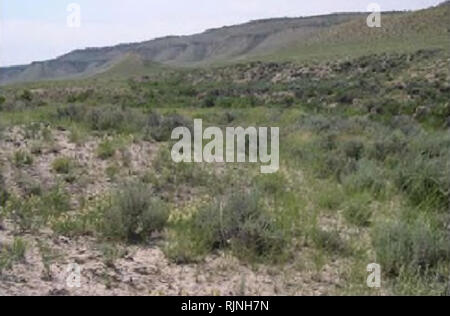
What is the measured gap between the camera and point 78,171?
8492 mm

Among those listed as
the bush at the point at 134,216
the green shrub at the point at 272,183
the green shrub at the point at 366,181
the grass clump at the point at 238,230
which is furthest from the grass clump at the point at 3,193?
the green shrub at the point at 366,181

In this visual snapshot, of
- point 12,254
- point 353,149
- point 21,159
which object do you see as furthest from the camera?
point 353,149

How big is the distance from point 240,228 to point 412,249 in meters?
1.71

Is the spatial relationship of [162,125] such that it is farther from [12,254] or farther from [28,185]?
[12,254]

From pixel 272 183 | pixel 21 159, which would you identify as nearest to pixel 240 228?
pixel 272 183

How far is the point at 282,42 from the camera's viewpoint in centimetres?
11894

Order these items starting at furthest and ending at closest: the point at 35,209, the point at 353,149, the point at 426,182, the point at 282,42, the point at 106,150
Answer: the point at 282,42
the point at 353,149
the point at 106,150
the point at 426,182
the point at 35,209

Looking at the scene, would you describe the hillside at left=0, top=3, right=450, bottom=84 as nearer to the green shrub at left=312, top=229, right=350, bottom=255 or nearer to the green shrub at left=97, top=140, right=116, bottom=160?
the green shrub at left=97, top=140, right=116, bottom=160

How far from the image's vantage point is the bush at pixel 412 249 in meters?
5.00

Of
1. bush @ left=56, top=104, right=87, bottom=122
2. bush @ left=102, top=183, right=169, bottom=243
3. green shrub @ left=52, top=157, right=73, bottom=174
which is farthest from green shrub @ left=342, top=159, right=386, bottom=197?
bush @ left=56, top=104, right=87, bottom=122

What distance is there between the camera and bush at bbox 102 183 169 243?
580 centimetres
